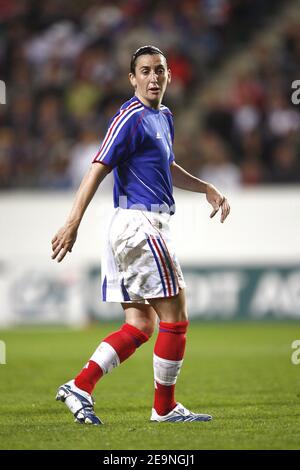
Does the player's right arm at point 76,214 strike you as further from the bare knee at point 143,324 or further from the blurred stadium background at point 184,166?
the blurred stadium background at point 184,166

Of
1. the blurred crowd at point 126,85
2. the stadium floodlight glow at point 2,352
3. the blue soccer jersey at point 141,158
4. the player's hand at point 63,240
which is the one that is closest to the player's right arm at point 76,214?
the player's hand at point 63,240

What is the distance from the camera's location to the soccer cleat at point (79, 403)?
18.8 feet

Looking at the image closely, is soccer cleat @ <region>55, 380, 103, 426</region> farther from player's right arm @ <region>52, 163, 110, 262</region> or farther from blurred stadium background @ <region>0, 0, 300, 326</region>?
blurred stadium background @ <region>0, 0, 300, 326</region>

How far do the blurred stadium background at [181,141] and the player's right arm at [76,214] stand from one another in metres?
8.59

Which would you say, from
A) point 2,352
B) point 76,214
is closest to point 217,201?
point 76,214

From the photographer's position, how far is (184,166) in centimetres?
1455

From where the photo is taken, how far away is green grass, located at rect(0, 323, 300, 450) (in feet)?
16.9

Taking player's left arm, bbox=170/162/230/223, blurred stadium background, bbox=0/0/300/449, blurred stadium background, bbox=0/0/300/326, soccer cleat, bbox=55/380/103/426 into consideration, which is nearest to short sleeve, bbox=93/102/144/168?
player's left arm, bbox=170/162/230/223

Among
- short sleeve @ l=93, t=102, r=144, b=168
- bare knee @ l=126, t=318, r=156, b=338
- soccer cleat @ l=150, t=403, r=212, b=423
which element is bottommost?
soccer cleat @ l=150, t=403, r=212, b=423

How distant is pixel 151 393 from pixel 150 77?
9.10 feet

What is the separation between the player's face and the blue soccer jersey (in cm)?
6

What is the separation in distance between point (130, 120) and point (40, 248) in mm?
9143

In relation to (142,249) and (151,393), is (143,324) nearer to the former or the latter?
(142,249)
